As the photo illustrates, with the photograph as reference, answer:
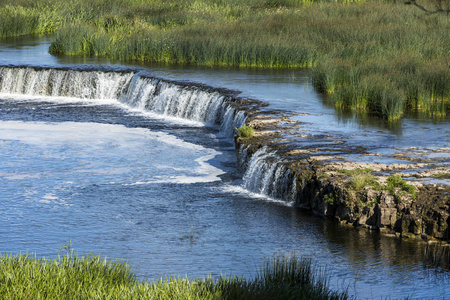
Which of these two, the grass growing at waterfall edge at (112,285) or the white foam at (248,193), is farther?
the white foam at (248,193)

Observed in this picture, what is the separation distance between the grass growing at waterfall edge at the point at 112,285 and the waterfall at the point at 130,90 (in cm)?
1134

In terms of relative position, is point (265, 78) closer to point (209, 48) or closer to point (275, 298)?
point (209, 48)

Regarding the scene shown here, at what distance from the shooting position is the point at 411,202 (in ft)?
35.0

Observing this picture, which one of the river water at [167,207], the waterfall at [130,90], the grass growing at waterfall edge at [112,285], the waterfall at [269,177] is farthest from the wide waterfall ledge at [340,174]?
the grass growing at waterfall edge at [112,285]

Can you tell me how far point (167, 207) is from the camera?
12625mm

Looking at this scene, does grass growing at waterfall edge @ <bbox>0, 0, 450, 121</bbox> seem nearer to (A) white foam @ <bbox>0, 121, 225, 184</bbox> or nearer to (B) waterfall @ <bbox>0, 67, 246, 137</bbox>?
(B) waterfall @ <bbox>0, 67, 246, 137</bbox>

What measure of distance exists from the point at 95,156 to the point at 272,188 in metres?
5.68

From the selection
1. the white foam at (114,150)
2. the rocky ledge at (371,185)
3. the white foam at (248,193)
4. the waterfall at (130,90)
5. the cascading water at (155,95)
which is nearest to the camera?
the rocky ledge at (371,185)

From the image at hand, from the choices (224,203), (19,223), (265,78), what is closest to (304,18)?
(265,78)

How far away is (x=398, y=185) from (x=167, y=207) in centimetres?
414

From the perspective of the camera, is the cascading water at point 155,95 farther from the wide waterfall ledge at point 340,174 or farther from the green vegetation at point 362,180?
the green vegetation at point 362,180

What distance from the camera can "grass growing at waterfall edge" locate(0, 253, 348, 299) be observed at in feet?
22.0

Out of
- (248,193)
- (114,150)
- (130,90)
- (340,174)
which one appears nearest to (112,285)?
(340,174)

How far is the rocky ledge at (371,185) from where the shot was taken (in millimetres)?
10570
